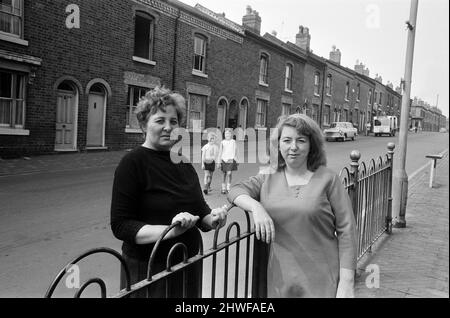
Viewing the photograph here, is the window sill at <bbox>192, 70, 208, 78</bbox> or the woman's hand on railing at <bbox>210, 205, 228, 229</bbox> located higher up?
the window sill at <bbox>192, 70, 208, 78</bbox>

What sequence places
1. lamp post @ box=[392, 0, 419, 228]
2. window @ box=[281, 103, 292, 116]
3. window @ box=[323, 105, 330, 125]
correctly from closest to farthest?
lamp post @ box=[392, 0, 419, 228] < window @ box=[281, 103, 292, 116] < window @ box=[323, 105, 330, 125]

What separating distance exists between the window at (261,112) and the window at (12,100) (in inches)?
608

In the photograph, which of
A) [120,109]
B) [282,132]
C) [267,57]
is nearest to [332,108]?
[267,57]

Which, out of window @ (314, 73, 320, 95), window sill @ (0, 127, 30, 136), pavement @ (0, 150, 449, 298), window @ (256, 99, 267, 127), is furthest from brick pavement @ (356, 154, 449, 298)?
window @ (314, 73, 320, 95)

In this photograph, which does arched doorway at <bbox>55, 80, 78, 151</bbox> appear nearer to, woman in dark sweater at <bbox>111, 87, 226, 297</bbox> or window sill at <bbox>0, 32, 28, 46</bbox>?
window sill at <bbox>0, 32, 28, 46</bbox>

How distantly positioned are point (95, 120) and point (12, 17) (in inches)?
177

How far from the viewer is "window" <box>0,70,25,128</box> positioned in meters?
13.0

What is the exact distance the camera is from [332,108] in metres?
37.9

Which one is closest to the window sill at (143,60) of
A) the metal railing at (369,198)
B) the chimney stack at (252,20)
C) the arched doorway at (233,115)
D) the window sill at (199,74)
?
the window sill at (199,74)

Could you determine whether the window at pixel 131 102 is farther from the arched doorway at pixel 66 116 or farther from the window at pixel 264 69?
the window at pixel 264 69

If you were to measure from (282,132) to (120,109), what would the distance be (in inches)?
591

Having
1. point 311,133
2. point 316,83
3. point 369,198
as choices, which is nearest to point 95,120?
point 369,198

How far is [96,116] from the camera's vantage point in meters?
15.9
